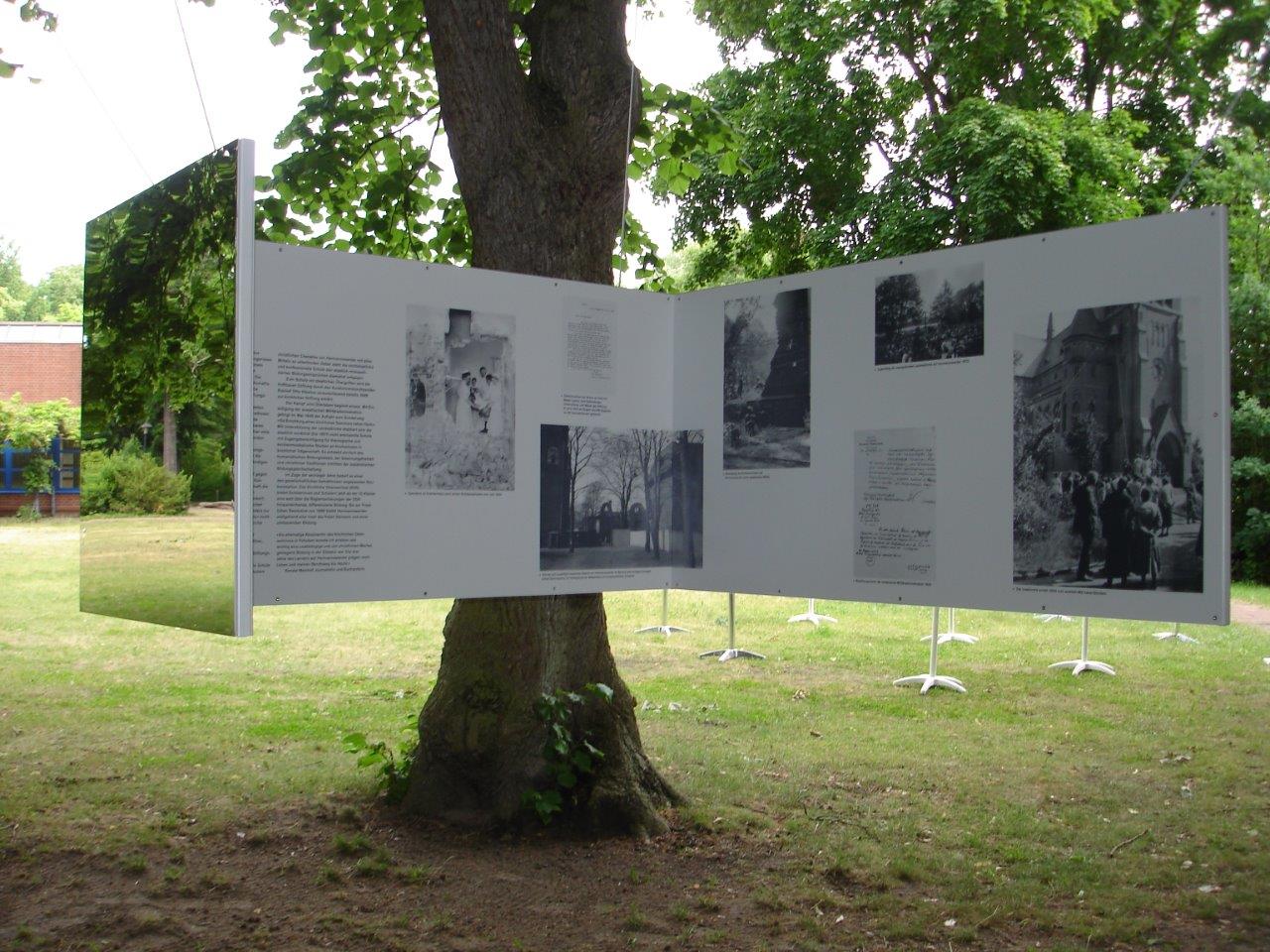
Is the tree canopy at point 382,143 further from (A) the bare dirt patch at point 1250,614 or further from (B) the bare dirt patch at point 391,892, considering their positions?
(A) the bare dirt patch at point 1250,614

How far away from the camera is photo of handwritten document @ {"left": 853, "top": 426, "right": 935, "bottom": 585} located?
15.2ft

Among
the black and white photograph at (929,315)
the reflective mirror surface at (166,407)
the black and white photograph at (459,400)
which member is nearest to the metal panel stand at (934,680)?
the black and white photograph at (929,315)

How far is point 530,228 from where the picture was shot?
543 cm

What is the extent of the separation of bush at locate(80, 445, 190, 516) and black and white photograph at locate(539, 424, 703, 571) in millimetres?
1506

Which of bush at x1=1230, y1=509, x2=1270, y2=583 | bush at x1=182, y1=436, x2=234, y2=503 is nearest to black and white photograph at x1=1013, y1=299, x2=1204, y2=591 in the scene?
bush at x1=182, y1=436, x2=234, y2=503

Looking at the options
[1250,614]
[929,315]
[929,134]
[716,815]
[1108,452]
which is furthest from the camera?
[929,134]

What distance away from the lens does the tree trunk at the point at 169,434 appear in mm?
4184

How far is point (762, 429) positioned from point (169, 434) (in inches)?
97.3

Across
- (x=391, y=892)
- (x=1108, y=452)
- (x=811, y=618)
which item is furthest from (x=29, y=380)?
(x=1108, y=452)

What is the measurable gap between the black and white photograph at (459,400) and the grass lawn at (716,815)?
70.8 inches

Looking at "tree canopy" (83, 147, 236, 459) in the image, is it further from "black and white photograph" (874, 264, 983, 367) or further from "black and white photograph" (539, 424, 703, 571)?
"black and white photograph" (874, 264, 983, 367)

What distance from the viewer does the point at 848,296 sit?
16.0 ft

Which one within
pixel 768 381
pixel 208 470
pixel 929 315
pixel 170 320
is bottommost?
pixel 208 470

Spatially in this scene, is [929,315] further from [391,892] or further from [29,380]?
[29,380]
